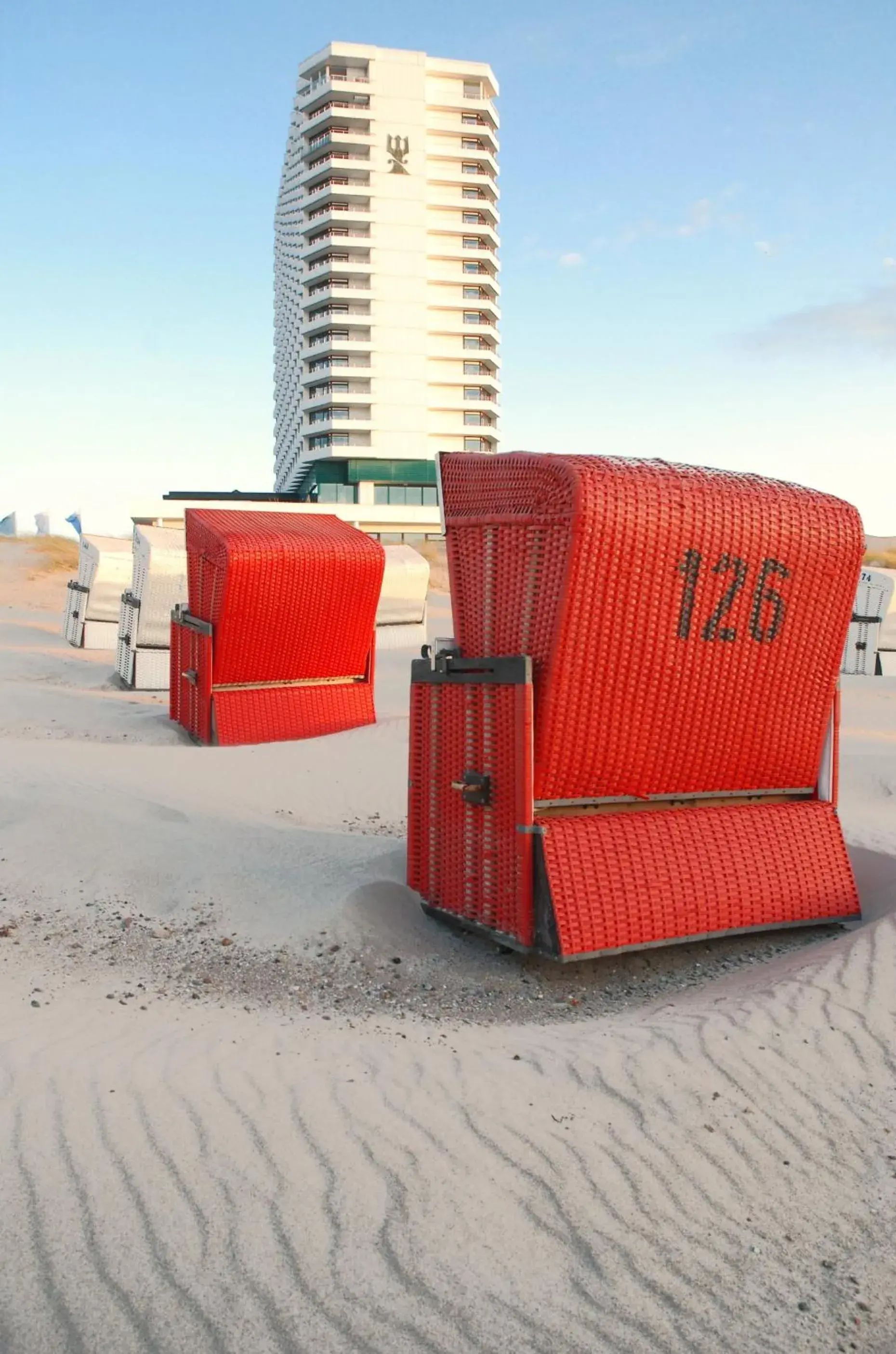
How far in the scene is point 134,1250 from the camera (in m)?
2.94

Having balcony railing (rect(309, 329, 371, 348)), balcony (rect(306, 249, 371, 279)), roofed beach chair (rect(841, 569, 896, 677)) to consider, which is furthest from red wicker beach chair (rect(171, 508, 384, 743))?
balcony (rect(306, 249, 371, 279))

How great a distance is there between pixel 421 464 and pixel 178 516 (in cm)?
1620

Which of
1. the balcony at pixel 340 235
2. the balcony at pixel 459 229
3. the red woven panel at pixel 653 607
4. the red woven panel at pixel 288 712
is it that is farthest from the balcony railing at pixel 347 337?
the red woven panel at pixel 653 607

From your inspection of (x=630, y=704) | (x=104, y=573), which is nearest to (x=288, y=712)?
(x=630, y=704)

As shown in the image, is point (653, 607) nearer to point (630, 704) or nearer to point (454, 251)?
point (630, 704)

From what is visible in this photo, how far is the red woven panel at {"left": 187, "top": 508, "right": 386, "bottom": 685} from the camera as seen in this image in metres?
11.8

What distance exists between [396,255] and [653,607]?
72.0m

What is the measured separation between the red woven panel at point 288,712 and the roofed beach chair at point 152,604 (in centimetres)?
576

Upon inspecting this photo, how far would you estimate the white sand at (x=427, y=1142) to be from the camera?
9.22 feet

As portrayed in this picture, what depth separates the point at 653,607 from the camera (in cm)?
547

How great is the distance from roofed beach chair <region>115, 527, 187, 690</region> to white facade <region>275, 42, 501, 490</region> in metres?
54.9

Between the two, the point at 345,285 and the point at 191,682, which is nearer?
the point at 191,682

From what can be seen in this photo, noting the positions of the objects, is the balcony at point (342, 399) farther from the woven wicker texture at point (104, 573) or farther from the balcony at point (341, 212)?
the woven wicker texture at point (104, 573)

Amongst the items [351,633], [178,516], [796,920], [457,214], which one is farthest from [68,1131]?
[457,214]
